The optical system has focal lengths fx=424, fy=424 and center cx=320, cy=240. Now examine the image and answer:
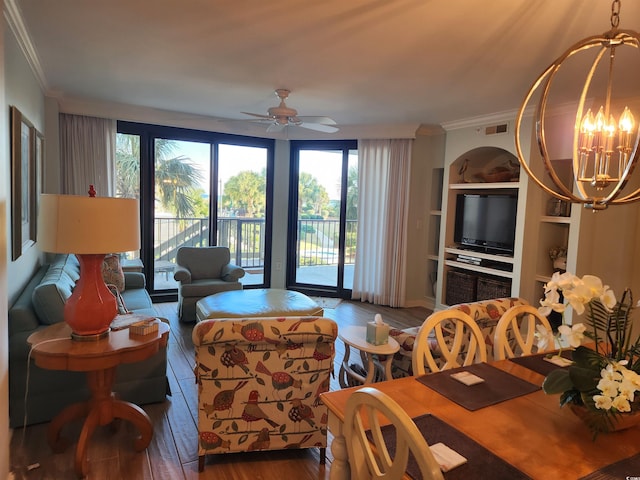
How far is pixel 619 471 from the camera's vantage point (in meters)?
1.20

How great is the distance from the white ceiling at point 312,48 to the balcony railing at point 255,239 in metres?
1.99

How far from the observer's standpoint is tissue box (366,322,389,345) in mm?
2732

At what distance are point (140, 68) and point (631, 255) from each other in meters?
4.93

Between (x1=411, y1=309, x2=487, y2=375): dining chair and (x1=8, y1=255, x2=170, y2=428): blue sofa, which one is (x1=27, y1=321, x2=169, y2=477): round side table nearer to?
(x1=8, y1=255, x2=170, y2=428): blue sofa

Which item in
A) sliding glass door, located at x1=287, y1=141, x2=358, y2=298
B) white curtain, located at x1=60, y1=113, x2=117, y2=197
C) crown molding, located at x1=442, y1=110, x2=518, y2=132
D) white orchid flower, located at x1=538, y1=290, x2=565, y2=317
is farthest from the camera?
sliding glass door, located at x1=287, y1=141, x2=358, y2=298

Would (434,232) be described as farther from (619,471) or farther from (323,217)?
(619,471)

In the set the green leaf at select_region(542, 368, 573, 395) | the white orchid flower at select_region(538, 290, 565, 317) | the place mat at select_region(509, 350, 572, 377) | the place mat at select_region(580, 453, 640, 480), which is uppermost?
the white orchid flower at select_region(538, 290, 565, 317)

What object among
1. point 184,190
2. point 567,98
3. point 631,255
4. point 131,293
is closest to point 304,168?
point 184,190

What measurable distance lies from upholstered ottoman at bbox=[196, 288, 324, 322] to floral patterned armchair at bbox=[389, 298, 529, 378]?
47.4 inches

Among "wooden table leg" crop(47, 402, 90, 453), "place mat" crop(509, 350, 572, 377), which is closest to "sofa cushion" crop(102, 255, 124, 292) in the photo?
"wooden table leg" crop(47, 402, 90, 453)

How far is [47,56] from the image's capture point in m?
3.40

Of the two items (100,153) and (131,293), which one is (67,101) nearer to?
(100,153)

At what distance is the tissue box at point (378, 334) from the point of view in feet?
8.96

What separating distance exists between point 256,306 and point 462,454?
2942 millimetres
